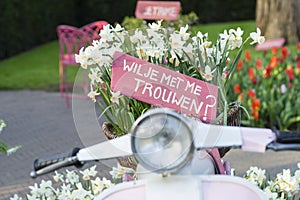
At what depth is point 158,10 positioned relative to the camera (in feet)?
27.2

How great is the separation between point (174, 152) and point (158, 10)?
22.8 feet

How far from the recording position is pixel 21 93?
9656 mm

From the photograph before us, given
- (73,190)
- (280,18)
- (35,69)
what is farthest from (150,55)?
(35,69)

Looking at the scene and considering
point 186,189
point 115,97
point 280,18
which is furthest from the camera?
point 280,18

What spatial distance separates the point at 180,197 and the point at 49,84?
9.09 meters

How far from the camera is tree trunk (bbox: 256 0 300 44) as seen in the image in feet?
38.1

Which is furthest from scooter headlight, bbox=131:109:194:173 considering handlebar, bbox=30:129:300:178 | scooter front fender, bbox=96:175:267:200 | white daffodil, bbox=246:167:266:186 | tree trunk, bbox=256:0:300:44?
tree trunk, bbox=256:0:300:44

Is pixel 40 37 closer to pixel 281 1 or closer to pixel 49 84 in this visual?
pixel 49 84

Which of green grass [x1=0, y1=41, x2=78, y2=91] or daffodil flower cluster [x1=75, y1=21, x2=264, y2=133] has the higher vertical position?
daffodil flower cluster [x1=75, y1=21, x2=264, y2=133]

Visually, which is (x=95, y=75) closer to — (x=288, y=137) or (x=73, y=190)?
(x=73, y=190)

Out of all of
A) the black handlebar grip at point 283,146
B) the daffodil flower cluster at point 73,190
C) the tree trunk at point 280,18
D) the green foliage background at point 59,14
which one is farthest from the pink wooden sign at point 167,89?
the green foliage background at point 59,14

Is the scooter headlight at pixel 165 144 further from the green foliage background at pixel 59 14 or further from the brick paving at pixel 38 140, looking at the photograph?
the green foliage background at pixel 59 14

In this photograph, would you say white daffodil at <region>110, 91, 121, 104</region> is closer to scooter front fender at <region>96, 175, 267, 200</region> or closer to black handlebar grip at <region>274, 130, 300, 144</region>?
scooter front fender at <region>96, 175, 267, 200</region>

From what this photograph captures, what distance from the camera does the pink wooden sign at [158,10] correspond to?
8211mm
